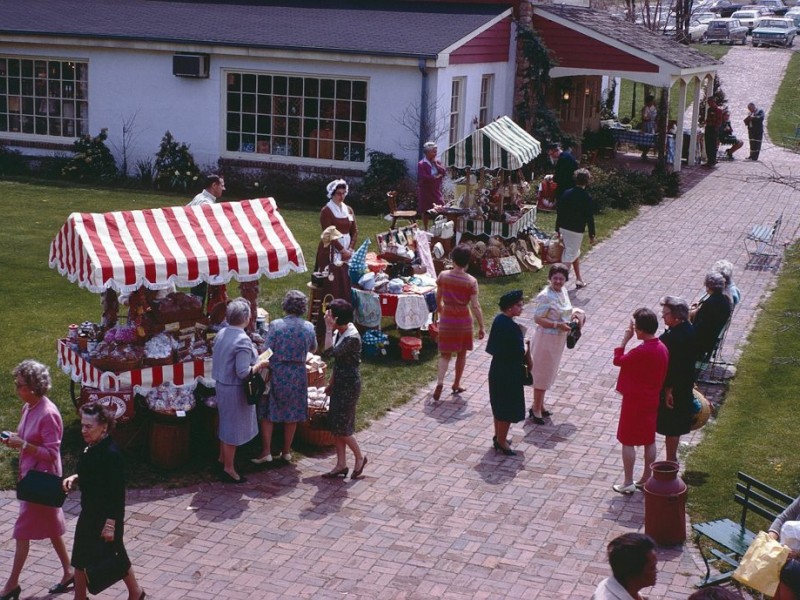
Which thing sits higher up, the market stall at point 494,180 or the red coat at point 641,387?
the market stall at point 494,180

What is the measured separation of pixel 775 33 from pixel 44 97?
1545 inches

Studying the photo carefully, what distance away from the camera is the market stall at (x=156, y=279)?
9500 millimetres

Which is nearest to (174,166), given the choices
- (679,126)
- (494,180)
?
(494,180)

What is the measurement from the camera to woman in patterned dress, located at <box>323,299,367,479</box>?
30.5 feet

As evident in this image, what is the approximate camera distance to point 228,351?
9086 mm

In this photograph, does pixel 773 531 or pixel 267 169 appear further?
pixel 267 169

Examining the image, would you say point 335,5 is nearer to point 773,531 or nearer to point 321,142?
point 321,142

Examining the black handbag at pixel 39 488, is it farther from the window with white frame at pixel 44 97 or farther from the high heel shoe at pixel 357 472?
the window with white frame at pixel 44 97

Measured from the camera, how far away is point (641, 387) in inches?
356

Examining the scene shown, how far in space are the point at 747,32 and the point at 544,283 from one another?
45.0m

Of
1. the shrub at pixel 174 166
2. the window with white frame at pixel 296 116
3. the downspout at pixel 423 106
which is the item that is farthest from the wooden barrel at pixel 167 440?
the shrub at pixel 174 166

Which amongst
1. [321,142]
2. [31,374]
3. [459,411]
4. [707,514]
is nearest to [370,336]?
[459,411]

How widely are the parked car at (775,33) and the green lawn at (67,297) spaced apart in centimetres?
3538

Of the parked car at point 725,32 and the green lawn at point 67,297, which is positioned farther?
the parked car at point 725,32
